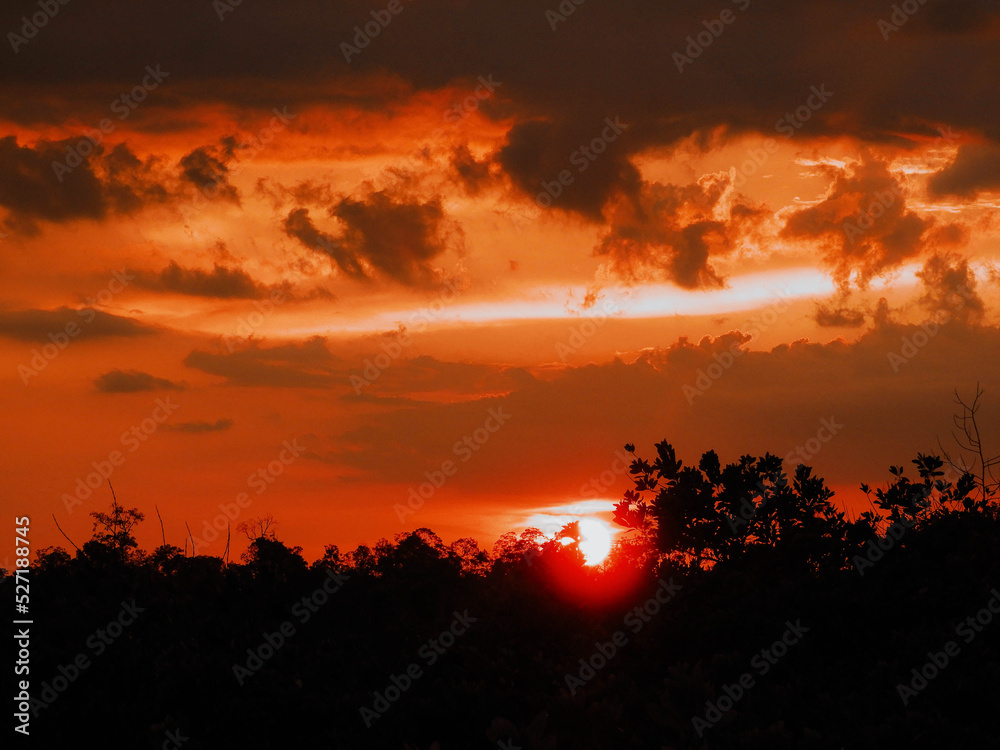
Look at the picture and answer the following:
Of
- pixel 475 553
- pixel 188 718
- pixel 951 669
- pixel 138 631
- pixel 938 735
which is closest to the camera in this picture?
pixel 938 735

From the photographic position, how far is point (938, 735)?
7477mm

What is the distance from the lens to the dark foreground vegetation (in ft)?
28.2

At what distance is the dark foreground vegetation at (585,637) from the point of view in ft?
28.2

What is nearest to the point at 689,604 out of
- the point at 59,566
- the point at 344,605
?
the point at 344,605

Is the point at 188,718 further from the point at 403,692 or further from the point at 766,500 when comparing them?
the point at 766,500

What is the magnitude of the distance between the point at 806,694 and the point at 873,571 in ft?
11.9

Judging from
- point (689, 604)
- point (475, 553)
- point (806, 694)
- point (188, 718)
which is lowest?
point (188, 718)

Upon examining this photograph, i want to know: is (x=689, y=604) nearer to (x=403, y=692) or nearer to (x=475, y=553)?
(x=403, y=692)

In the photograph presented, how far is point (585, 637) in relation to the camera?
483 inches

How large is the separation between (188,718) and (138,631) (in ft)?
11.7

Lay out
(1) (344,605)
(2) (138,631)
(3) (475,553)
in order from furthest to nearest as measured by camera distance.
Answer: (3) (475,553) → (1) (344,605) → (2) (138,631)

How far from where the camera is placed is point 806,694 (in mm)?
9469

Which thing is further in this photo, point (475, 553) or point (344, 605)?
point (475, 553)

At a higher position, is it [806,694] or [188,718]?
[806,694]
